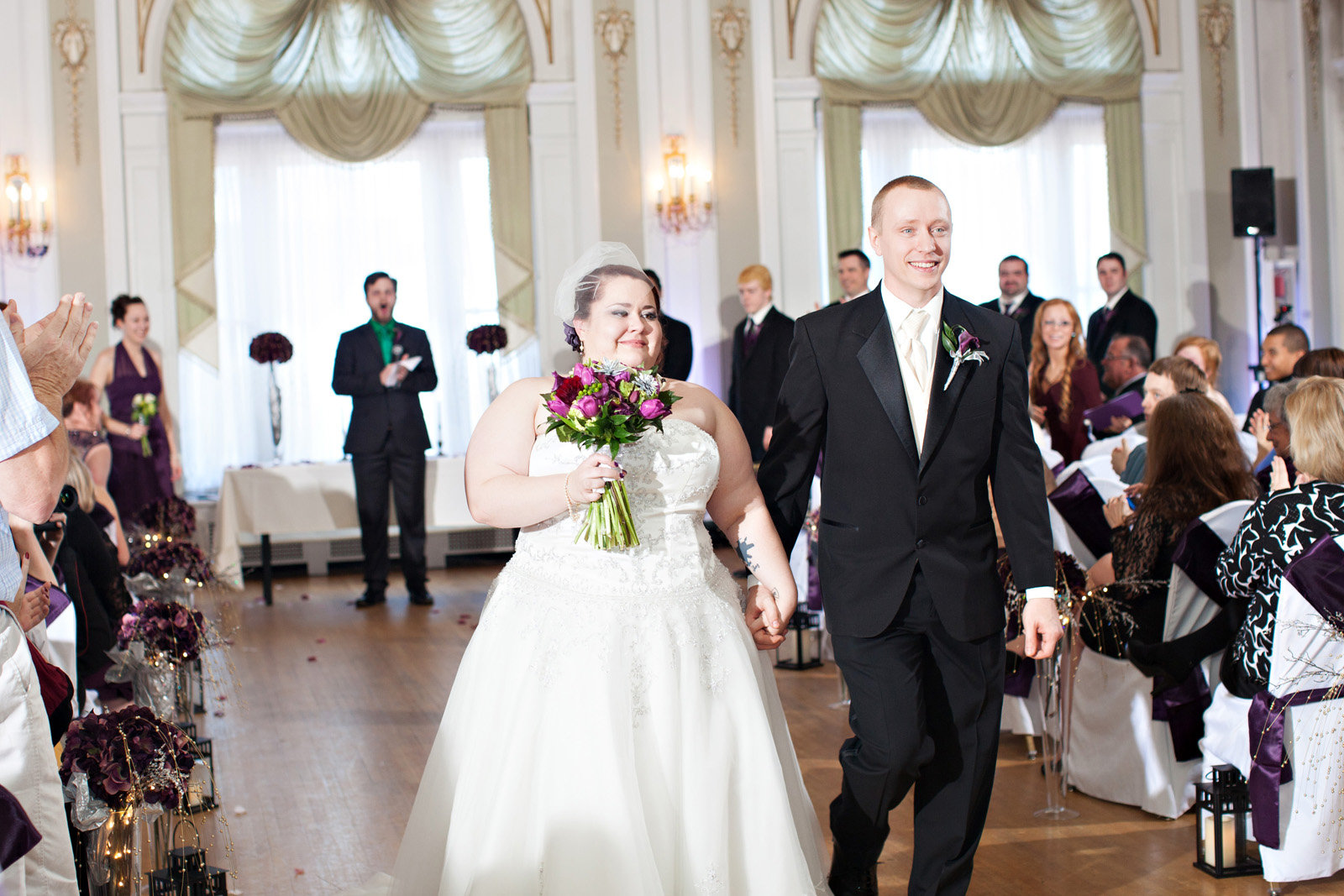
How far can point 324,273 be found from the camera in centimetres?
973

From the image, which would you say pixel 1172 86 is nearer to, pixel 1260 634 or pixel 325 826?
pixel 1260 634

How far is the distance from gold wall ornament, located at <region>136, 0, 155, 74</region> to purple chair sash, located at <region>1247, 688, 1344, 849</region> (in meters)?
8.75

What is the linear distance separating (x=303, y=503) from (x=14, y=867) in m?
6.45

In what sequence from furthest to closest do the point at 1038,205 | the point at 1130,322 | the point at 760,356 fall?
the point at 1038,205
the point at 1130,322
the point at 760,356

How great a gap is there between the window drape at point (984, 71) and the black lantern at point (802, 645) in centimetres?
460

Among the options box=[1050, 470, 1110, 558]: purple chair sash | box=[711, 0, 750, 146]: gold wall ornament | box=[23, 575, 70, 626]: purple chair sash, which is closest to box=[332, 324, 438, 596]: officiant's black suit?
box=[711, 0, 750, 146]: gold wall ornament

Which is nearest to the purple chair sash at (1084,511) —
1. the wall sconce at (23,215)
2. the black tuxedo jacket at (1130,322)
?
the black tuxedo jacket at (1130,322)

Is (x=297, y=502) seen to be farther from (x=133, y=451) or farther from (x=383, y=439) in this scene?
(x=133, y=451)

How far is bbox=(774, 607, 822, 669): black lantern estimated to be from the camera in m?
5.96

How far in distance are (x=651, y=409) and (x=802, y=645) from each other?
3611mm

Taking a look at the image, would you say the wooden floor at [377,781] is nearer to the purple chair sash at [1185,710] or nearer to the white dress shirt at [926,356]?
the purple chair sash at [1185,710]

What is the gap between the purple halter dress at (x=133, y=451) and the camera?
26.2 feet

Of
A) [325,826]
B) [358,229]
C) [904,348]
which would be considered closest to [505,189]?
[358,229]

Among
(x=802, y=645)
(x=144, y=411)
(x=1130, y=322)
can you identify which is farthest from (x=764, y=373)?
(x=144, y=411)
